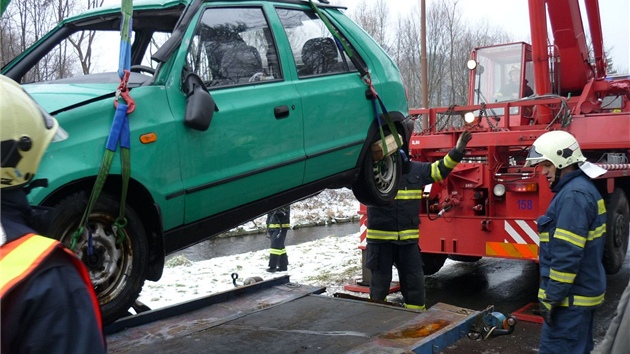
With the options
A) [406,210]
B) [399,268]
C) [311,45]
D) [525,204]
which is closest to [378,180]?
[311,45]

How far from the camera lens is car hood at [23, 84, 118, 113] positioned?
98.2 inches

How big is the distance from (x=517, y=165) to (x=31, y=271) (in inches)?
259

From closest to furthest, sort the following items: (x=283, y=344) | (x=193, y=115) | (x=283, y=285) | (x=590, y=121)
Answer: (x=193, y=115), (x=283, y=344), (x=283, y=285), (x=590, y=121)

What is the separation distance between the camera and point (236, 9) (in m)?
3.22

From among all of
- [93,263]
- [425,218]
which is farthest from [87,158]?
[425,218]

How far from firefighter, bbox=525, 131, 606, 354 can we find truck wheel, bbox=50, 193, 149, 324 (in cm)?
269

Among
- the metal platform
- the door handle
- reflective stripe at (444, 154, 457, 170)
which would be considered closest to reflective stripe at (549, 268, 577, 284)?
the metal platform

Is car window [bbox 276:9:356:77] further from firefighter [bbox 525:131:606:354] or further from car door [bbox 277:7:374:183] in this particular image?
firefighter [bbox 525:131:606:354]

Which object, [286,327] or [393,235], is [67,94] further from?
[393,235]

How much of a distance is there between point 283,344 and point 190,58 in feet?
5.60

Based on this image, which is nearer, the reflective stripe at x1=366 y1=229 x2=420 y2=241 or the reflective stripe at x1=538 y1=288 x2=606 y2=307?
the reflective stripe at x1=538 y1=288 x2=606 y2=307

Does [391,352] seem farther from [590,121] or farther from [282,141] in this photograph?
[590,121]

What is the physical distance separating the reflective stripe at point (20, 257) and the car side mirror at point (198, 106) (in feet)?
4.74

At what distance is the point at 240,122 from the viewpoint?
9.79 ft
